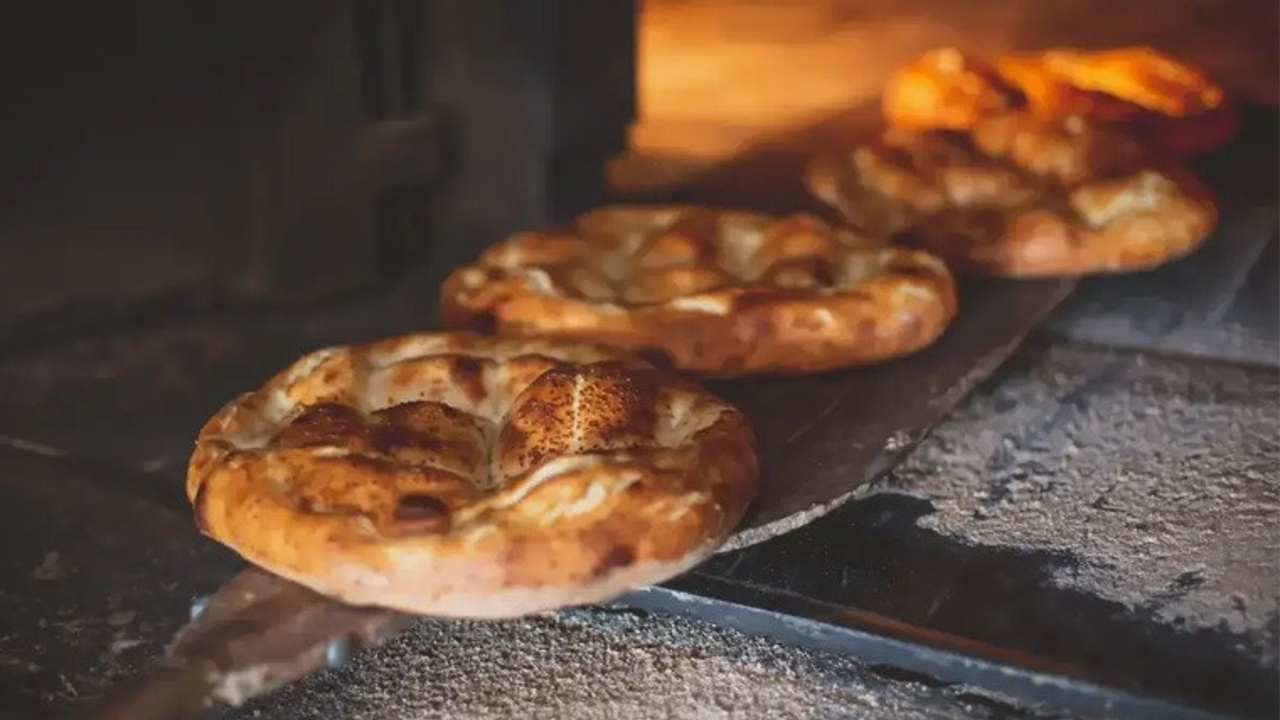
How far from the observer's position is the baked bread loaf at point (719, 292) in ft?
4.93

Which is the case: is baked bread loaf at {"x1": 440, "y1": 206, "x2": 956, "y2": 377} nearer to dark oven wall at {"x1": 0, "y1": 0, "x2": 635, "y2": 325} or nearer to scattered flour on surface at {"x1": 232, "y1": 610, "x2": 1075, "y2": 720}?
scattered flour on surface at {"x1": 232, "y1": 610, "x2": 1075, "y2": 720}

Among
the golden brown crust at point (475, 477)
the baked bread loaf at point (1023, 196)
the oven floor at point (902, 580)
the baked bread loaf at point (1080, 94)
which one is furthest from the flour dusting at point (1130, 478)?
the baked bread loaf at point (1080, 94)

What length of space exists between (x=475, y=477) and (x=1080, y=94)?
1.35m

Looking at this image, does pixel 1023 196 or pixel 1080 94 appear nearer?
pixel 1023 196

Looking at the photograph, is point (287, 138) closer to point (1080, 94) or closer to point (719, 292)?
point (719, 292)

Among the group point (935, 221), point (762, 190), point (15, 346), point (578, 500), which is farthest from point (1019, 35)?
point (578, 500)

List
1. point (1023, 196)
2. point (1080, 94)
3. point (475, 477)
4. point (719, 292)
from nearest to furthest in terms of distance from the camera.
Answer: point (475, 477) < point (719, 292) < point (1023, 196) < point (1080, 94)

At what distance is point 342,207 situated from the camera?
6.82ft

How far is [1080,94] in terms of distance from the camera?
2.26 meters

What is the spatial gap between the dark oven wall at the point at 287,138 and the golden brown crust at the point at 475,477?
609 mm

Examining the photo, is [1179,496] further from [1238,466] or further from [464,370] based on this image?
[464,370]

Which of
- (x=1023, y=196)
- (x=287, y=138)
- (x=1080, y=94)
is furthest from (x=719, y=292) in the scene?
(x=1080, y=94)

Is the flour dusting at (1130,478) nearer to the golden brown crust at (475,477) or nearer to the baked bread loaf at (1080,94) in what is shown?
the golden brown crust at (475,477)

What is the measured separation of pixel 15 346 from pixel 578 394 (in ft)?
2.94
